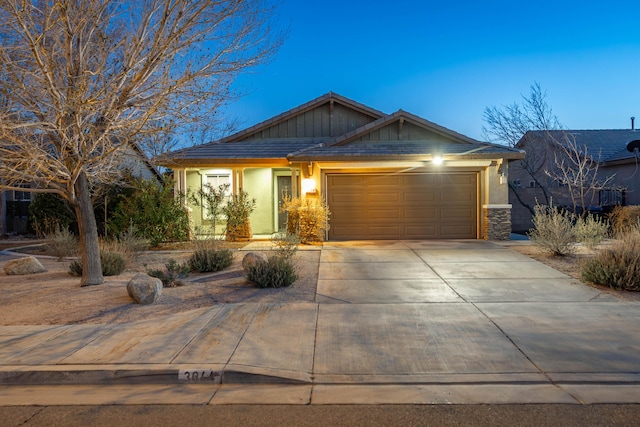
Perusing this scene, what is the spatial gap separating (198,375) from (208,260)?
18.9 feet

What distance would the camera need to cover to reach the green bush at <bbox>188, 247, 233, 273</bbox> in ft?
34.2

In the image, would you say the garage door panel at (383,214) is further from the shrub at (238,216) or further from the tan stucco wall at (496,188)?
the shrub at (238,216)

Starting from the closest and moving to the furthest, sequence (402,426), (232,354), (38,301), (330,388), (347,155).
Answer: (402,426) → (330,388) → (232,354) → (38,301) → (347,155)

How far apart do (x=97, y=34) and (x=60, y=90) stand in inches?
53.3

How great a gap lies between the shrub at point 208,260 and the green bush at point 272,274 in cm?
178

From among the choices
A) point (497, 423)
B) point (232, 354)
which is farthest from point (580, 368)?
point (232, 354)

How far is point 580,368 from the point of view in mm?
4953

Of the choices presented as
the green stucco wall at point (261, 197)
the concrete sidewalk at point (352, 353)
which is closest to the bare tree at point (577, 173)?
the green stucco wall at point (261, 197)

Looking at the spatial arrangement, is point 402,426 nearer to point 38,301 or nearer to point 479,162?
point 38,301

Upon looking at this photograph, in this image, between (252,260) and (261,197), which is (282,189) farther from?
(252,260)

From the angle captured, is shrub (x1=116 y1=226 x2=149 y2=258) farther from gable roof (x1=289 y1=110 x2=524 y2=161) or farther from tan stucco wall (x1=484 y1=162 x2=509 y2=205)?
tan stucco wall (x1=484 y1=162 x2=509 y2=205)

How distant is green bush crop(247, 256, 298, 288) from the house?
6.56 m

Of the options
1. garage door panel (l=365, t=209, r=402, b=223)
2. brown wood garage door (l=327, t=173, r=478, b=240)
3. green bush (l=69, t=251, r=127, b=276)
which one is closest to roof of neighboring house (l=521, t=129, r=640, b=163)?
brown wood garage door (l=327, t=173, r=478, b=240)

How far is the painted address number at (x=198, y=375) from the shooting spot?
4840mm
